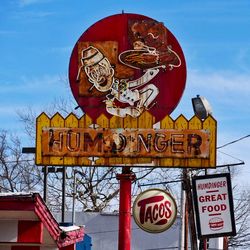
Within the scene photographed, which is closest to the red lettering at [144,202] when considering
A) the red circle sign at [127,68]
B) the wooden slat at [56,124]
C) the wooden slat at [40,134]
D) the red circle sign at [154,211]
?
the red circle sign at [154,211]

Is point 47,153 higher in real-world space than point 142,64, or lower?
lower

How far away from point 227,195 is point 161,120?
6449 millimetres

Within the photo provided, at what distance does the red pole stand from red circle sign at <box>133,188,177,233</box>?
58 cm

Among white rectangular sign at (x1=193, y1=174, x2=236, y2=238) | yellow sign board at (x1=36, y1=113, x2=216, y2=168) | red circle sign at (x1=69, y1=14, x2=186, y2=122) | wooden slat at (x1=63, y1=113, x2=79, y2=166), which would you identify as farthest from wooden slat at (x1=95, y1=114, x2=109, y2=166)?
white rectangular sign at (x1=193, y1=174, x2=236, y2=238)

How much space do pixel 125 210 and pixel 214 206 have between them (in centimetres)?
623

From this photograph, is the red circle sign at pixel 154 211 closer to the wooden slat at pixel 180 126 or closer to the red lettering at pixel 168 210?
the red lettering at pixel 168 210

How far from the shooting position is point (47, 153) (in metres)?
14.4

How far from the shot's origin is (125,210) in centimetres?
1491

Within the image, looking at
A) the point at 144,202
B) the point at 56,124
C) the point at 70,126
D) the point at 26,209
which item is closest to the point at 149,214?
the point at 144,202

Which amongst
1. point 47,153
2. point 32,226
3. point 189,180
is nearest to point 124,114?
point 47,153

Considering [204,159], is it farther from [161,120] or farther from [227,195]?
[227,195]

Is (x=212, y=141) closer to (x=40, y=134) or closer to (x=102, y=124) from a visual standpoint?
(x=102, y=124)

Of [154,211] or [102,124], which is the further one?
[102,124]

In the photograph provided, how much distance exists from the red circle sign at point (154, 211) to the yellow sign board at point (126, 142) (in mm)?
578
